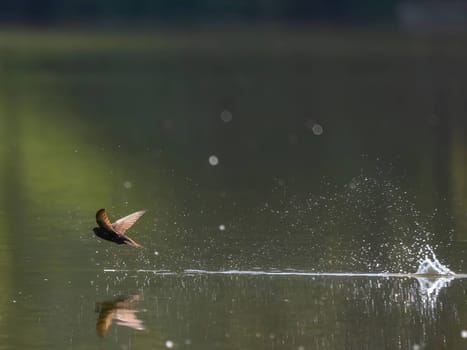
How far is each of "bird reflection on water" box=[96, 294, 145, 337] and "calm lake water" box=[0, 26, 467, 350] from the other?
0.01m

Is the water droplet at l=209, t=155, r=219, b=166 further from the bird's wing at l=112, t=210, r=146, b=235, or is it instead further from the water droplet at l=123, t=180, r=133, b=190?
the bird's wing at l=112, t=210, r=146, b=235

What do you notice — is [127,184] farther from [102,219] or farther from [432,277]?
[102,219]

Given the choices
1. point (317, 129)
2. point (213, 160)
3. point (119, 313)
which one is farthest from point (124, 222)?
point (317, 129)

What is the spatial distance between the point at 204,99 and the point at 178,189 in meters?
13.7

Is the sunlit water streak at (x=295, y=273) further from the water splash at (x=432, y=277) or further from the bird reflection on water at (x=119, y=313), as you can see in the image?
the bird reflection on water at (x=119, y=313)

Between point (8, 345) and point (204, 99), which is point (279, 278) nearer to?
point (8, 345)

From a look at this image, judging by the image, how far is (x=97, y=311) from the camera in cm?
1039

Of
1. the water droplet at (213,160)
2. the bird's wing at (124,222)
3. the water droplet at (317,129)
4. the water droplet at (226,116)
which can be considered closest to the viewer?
the bird's wing at (124,222)

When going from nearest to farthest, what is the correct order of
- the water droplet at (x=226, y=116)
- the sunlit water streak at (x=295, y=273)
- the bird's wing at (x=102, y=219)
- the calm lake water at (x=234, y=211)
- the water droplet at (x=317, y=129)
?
the calm lake water at (x=234, y=211)
the bird's wing at (x=102, y=219)
the sunlit water streak at (x=295, y=273)
the water droplet at (x=317, y=129)
the water droplet at (x=226, y=116)

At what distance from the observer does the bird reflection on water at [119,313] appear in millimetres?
9875

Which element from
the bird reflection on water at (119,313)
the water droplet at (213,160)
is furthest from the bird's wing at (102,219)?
the water droplet at (213,160)

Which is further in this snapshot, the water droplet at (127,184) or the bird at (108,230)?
the water droplet at (127,184)

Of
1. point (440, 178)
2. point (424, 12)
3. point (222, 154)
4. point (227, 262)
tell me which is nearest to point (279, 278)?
point (227, 262)

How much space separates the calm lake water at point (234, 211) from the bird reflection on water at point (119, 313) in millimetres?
15
